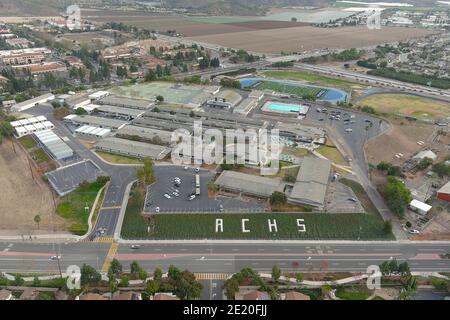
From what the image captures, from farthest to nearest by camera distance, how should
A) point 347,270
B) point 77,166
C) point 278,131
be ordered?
point 278,131
point 77,166
point 347,270

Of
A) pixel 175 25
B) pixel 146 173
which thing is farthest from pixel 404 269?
pixel 175 25

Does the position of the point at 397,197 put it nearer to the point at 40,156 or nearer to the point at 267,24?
the point at 40,156

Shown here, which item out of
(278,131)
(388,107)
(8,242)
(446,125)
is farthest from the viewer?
(388,107)

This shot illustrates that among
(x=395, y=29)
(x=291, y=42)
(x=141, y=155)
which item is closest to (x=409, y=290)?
(x=141, y=155)

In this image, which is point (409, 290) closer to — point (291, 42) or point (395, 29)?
point (291, 42)

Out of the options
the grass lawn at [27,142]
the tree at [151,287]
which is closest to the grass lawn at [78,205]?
the tree at [151,287]

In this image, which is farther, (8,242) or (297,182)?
(297,182)

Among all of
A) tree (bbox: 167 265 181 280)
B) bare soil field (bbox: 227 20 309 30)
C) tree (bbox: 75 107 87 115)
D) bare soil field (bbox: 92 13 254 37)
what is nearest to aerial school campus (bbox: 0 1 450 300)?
tree (bbox: 167 265 181 280)
